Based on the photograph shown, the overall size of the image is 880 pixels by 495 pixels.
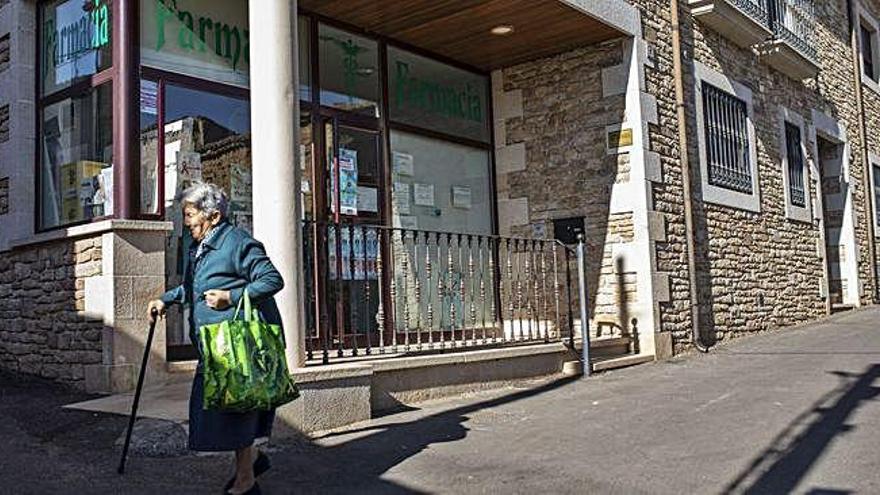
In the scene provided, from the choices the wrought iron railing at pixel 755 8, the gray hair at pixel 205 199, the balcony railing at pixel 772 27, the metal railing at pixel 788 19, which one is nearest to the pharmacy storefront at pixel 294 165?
the gray hair at pixel 205 199

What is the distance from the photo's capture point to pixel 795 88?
14039 mm

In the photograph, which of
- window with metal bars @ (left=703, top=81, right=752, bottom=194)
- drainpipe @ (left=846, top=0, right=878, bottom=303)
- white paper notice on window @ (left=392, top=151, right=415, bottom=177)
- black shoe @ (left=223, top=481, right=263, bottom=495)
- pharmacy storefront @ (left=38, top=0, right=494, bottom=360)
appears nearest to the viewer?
black shoe @ (left=223, top=481, right=263, bottom=495)

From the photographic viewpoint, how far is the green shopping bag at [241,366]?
3801 millimetres

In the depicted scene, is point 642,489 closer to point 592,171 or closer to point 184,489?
point 184,489

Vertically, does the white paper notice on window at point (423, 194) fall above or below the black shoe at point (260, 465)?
above

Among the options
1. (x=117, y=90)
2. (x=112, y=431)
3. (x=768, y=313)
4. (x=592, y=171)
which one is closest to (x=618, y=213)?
(x=592, y=171)

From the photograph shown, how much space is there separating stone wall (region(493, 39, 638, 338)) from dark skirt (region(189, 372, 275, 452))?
6275 mm

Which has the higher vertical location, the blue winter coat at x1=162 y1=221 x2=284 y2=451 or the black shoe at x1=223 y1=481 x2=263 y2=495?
the blue winter coat at x1=162 y1=221 x2=284 y2=451

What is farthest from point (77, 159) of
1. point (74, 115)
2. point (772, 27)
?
point (772, 27)

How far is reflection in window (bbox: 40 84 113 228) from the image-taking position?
7.06 meters

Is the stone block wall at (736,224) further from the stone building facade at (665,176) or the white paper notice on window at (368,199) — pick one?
the white paper notice on window at (368,199)

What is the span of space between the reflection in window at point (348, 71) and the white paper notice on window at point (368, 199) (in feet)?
2.71

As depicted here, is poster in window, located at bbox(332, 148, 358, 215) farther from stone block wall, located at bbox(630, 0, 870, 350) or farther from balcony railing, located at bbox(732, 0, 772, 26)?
balcony railing, located at bbox(732, 0, 772, 26)

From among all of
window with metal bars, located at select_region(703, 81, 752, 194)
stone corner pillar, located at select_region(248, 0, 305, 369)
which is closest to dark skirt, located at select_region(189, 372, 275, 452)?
stone corner pillar, located at select_region(248, 0, 305, 369)
